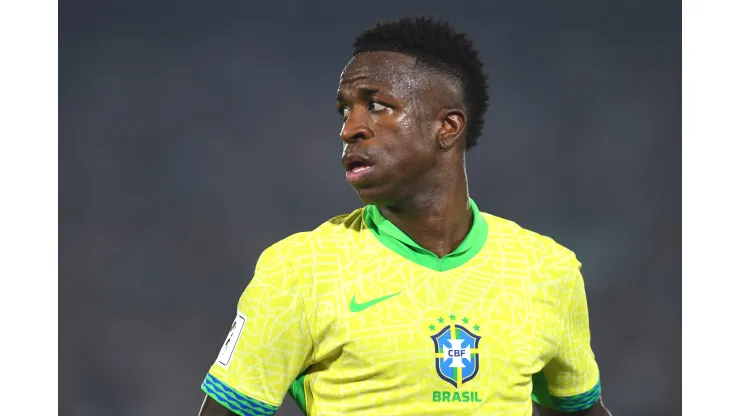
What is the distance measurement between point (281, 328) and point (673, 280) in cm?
148

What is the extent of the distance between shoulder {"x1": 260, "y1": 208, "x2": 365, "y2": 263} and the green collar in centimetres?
4

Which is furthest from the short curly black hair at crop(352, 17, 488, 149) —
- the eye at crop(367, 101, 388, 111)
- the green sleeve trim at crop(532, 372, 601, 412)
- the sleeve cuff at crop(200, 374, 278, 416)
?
the sleeve cuff at crop(200, 374, 278, 416)

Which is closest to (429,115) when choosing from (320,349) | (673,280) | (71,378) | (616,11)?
(320,349)

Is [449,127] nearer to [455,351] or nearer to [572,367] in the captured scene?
[455,351]

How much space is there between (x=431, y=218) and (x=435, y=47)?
0.32m

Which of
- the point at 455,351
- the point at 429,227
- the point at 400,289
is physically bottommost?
the point at 455,351

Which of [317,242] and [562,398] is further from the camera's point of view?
[562,398]

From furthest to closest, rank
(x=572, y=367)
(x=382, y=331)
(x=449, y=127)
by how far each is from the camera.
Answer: (x=572, y=367), (x=449, y=127), (x=382, y=331)

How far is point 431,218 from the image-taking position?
196 cm

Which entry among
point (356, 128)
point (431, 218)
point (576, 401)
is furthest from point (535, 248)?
point (356, 128)

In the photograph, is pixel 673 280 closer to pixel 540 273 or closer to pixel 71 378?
pixel 540 273

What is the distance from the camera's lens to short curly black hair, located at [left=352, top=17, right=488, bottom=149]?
76.0 inches

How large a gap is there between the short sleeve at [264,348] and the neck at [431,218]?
234 mm

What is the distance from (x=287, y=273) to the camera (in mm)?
1878
